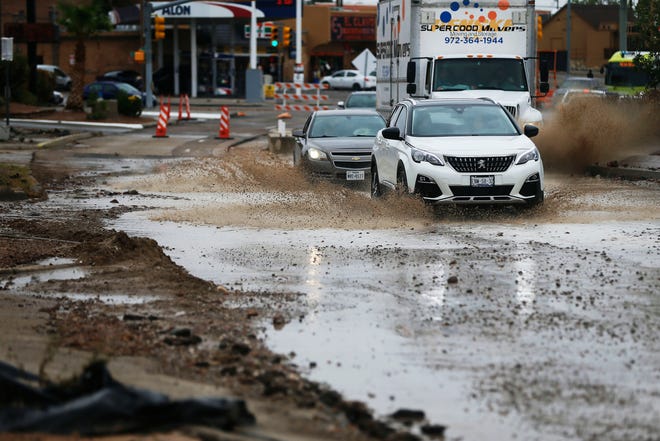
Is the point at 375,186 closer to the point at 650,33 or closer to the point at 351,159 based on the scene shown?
the point at 351,159

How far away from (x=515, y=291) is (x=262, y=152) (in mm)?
23388

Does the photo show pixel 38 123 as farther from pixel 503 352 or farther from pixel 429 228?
pixel 503 352

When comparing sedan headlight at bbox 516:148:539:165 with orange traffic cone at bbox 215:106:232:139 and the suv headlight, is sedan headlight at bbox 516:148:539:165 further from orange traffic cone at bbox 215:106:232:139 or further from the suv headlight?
orange traffic cone at bbox 215:106:232:139

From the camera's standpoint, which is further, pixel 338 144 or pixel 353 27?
pixel 353 27

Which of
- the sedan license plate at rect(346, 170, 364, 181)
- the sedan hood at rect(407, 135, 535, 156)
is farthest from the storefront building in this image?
the sedan hood at rect(407, 135, 535, 156)

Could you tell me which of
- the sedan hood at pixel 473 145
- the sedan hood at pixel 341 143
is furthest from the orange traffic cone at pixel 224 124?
the sedan hood at pixel 473 145

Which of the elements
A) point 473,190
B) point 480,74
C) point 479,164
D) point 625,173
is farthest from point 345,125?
point 473,190

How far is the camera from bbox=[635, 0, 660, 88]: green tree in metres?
29.4

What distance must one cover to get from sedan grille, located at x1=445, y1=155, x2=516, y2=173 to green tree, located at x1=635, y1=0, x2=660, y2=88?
1348 centimetres

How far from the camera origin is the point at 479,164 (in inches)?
679

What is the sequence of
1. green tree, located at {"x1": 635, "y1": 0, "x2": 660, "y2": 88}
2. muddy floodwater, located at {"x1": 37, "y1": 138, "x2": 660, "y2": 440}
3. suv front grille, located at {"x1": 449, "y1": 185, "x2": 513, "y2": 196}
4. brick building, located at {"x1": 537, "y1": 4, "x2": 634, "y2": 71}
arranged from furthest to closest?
1. brick building, located at {"x1": 537, "y1": 4, "x2": 634, "y2": 71}
2. green tree, located at {"x1": 635, "y1": 0, "x2": 660, "y2": 88}
3. suv front grille, located at {"x1": 449, "y1": 185, "x2": 513, "y2": 196}
4. muddy floodwater, located at {"x1": 37, "y1": 138, "x2": 660, "y2": 440}

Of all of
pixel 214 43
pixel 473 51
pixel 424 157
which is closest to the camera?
pixel 424 157

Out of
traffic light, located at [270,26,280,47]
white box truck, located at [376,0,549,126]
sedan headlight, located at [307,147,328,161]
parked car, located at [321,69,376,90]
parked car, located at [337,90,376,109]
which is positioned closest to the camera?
sedan headlight, located at [307,147,328,161]

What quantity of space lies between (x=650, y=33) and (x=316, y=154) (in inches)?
404
